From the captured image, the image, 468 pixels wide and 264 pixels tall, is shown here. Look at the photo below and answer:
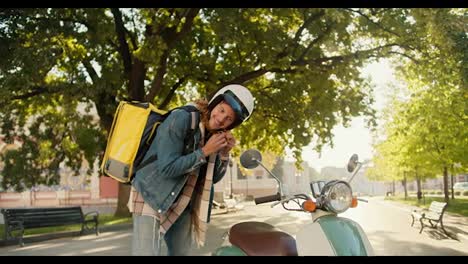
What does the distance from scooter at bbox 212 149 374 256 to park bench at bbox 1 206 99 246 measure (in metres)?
9.70

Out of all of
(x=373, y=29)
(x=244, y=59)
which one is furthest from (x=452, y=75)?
(x=244, y=59)

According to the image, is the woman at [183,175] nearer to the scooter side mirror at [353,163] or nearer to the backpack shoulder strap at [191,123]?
the backpack shoulder strap at [191,123]

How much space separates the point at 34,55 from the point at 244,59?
6.32 meters

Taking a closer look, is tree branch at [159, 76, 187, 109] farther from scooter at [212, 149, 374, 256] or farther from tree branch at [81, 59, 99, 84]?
scooter at [212, 149, 374, 256]

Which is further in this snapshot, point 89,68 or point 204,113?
point 89,68

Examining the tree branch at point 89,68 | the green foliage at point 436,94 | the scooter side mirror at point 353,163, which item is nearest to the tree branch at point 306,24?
the green foliage at point 436,94

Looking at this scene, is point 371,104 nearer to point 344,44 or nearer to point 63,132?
point 344,44

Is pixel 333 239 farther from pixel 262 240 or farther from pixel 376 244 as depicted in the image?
pixel 376 244

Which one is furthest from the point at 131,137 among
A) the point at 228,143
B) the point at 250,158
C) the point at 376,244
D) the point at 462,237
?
the point at 462,237

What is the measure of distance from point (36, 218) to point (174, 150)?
35.4 ft

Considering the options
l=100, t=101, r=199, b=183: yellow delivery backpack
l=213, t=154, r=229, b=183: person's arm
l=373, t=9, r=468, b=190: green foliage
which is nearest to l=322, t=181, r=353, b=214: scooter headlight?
l=213, t=154, r=229, b=183: person's arm

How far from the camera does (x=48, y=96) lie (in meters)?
15.8

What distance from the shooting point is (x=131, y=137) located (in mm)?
2574

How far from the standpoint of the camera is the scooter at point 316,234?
8.52 feet
